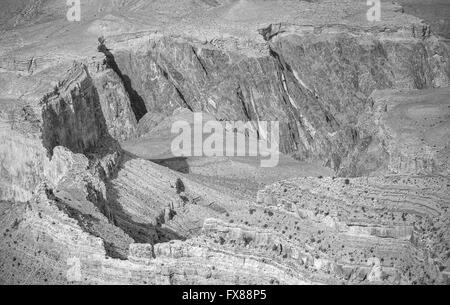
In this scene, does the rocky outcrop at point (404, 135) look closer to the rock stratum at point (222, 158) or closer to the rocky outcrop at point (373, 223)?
the rock stratum at point (222, 158)

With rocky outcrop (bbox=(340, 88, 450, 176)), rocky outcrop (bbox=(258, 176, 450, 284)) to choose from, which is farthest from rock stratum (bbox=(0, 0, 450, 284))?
rocky outcrop (bbox=(340, 88, 450, 176))

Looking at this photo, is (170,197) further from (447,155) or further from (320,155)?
(320,155)

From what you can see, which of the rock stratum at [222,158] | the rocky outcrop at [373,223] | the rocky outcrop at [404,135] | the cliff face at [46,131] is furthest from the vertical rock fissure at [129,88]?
the rocky outcrop at [373,223]

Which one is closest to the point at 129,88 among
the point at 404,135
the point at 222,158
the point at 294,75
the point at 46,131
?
the point at 294,75

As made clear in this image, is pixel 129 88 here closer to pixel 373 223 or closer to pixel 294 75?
pixel 294 75

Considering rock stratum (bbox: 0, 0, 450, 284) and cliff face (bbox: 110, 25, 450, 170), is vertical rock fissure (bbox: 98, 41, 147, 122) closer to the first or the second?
rock stratum (bbox: 0, 0, 450, 284)

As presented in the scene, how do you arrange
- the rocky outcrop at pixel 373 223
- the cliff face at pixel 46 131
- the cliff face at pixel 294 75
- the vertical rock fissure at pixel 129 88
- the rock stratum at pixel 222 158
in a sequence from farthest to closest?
the vertical rock fissure at pixel 129 88 → the cliff face at pixel 294 75 → the cliff face at pixel 46 131 → the rock stratum at pixel 222 158 → the rocky outcrop at pixel 373 223

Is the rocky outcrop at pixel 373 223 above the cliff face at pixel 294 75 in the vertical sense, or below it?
above

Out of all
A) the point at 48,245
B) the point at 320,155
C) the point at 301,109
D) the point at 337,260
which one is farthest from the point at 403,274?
the point at 301,109
